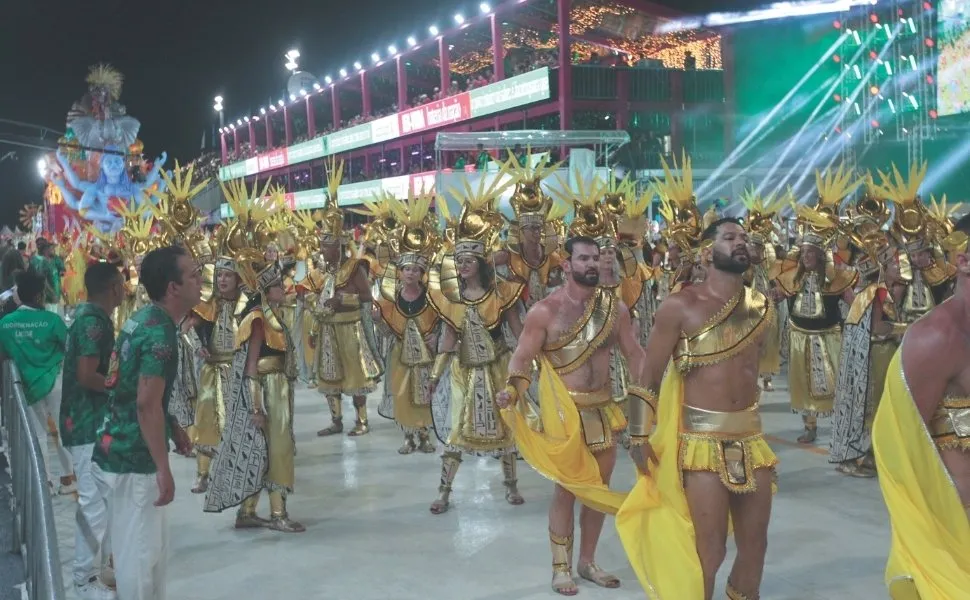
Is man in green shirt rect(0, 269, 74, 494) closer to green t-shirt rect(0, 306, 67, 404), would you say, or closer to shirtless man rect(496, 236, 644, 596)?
green t-shirt rect(0, 306, 67, 404)

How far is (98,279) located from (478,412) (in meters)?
2.78

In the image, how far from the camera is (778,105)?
27125 mm

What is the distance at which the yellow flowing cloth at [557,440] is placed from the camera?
A: 4949 millimetres

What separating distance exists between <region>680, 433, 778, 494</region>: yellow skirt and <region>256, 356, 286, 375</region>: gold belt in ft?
10.7

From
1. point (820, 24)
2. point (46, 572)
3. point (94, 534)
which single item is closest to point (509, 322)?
point (94, 534)

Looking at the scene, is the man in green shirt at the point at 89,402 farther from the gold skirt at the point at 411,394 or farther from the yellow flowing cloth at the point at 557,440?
the gold skirt at the point at 411,394

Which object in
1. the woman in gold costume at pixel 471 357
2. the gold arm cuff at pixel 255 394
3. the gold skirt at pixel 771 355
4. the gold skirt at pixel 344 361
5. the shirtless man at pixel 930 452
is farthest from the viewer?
the gold skirt at pixel 771 355

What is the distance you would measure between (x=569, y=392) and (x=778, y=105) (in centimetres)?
2414

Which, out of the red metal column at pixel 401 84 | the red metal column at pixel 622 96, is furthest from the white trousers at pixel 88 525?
the red metal column at pixel 401 84

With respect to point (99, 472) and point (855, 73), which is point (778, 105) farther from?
point (99, 472)

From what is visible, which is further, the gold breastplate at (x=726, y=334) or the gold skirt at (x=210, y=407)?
the gold skirt at (x=210, y=407)

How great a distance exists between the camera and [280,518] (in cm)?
658

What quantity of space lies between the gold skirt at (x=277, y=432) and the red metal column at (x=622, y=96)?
21.0 m

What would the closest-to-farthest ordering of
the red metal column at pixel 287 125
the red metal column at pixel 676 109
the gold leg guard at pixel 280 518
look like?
1. the gold leg guard at pixel 280 518
2. the red metal column at pixel 676 109
3. the red metal column at pixel 287 125
